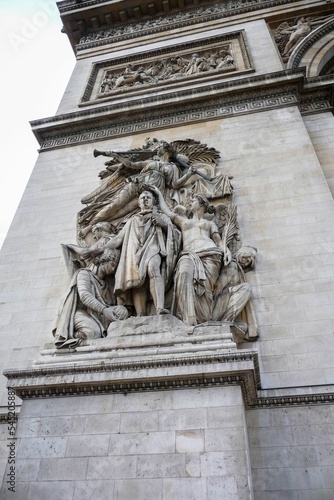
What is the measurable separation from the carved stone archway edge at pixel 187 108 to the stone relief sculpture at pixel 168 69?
160 centimetres

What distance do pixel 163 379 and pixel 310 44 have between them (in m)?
11.3

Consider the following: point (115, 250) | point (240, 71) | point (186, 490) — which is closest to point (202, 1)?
point (240, 71)

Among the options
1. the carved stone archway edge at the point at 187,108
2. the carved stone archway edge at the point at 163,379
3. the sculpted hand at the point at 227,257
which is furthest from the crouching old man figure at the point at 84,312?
the carved stone archway edge at the point at 187,108

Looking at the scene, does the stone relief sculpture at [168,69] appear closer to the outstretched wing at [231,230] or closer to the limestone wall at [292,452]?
the outstretched wing at [231,230]

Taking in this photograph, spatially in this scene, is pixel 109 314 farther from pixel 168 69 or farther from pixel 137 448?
pixel 168 69

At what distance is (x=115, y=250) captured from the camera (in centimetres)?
693

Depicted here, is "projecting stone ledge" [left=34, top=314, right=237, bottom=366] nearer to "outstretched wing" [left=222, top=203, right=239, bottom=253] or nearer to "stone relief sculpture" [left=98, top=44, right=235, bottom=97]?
"outstretched wing" [left=222, top=203, right=239, bottom=253]

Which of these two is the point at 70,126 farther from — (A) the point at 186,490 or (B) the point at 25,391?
(A) the point at 186,490

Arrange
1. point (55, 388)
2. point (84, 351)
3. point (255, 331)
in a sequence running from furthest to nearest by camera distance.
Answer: point (255, 331) → point (84, 351) → point (55, 388)

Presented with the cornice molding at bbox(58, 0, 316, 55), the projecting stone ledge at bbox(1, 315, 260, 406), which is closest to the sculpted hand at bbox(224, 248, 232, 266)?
the projecting stone ledge at bbox(1, 315, 260, 406)

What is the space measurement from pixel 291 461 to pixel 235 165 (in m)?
5.68

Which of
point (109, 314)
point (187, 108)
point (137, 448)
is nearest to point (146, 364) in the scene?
point (137, 448)

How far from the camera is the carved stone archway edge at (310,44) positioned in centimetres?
1176

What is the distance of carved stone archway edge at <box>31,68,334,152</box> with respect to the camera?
1003 centimetres
